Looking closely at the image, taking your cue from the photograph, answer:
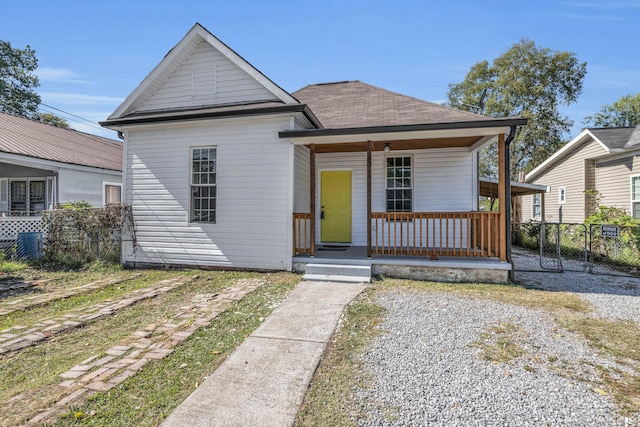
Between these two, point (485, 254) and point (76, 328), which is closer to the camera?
point (76, 328)

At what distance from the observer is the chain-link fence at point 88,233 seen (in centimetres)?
792

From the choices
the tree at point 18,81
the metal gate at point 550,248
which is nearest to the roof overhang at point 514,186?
the metal gate at point 550,248

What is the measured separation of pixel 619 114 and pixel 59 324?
45995mm

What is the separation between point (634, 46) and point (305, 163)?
2605 cm

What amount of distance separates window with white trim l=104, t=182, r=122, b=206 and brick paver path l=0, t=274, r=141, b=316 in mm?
7572

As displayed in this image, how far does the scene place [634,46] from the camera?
2088 centimetres

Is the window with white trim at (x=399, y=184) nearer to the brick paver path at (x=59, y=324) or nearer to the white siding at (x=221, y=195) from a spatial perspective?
the white siding at (x=221, y=195)

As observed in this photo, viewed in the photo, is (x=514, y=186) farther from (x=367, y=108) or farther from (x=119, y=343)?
(x=119, y=343)

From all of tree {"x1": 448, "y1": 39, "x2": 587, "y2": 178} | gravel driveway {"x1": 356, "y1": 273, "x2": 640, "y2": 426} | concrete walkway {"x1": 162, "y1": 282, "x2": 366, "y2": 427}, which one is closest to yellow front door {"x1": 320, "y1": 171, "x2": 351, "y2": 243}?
gravel driveway {"x1": 356, "y1": 273, "x2": 640, "y2": 426}

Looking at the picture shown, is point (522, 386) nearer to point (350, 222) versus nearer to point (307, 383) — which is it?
point (307, 383)

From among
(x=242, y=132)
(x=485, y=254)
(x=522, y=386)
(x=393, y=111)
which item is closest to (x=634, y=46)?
(x=393, y=111)

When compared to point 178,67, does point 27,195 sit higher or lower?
lower

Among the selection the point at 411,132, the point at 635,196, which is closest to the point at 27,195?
the point at 411,132

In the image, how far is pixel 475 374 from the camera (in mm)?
2891
